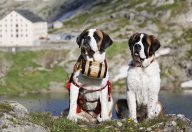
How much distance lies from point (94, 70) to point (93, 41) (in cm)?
102

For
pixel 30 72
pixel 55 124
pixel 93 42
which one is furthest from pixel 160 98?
pixel 55 124

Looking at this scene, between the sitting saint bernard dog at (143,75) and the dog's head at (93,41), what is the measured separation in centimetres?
94

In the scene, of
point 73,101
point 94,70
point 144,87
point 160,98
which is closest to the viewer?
point 94,70

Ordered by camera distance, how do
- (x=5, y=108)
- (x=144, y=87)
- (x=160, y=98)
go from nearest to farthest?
(x=5, y=108), (x=144, y=87), (x=160, y=98)

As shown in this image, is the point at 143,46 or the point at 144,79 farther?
the point at 144,79

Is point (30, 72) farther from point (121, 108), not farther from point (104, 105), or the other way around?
point (104, 105)

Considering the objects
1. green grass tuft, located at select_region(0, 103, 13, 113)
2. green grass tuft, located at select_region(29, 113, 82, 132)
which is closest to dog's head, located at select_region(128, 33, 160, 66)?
green grass tuft, located at select_region(29, 113, 82, 132)

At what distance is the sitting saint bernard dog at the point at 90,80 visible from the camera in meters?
17.4

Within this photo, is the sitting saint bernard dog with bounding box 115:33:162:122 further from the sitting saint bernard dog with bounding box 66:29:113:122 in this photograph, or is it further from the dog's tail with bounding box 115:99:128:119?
the sitting saint bernard dog with bounding box 66:29:113:122

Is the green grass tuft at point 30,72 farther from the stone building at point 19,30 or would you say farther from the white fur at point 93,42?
the white fur at point 93,42

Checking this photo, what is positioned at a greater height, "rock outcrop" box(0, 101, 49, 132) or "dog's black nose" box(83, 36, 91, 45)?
"dog's black nose" box(83, 36, 91, 45)

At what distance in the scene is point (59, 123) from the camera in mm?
15352

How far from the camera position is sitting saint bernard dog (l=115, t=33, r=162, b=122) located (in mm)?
17438

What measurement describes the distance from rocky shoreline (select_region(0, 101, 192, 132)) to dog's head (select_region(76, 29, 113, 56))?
101 inches
